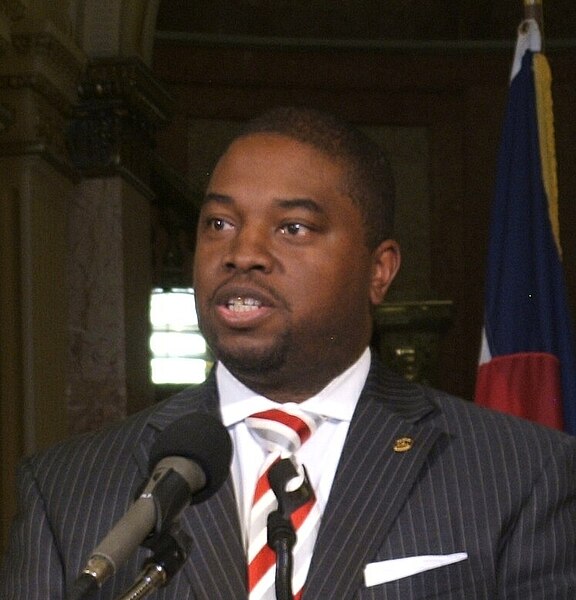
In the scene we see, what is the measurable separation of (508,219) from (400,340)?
4.07 meters

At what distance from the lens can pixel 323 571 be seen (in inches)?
87.9

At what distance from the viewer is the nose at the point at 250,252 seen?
227 cm

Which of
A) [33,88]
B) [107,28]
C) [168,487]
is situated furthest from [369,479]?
[107,28]

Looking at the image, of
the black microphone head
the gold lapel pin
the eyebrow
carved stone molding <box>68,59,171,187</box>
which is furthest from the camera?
carved stone molding <box>68,59,171,187</box>

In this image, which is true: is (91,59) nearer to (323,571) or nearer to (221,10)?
(221,10)

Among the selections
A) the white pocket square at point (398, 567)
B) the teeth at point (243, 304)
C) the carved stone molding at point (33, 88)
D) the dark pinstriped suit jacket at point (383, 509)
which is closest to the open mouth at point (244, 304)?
the teeth at point (243, 304)

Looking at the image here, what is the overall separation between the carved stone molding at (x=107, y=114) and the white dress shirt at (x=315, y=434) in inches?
186

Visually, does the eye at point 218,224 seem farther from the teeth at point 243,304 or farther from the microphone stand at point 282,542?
the microphone stand at point 282,542

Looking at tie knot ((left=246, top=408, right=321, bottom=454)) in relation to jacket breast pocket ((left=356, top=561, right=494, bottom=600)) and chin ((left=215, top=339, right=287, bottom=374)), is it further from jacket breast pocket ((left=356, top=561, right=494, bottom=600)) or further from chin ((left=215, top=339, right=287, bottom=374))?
jacket breast pocket ((left=356, top=561, right=494, bottom=600))

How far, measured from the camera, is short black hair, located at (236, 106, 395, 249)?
8.07ft

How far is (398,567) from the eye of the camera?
226cm

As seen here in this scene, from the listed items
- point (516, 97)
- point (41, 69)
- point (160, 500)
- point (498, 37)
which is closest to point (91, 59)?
point (41, 69)

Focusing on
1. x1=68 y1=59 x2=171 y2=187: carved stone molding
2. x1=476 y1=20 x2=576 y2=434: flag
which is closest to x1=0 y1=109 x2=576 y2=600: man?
x1=476 y1=20 x2=576 y2=434: flag

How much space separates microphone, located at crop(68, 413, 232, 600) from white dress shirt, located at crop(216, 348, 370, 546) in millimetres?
443
